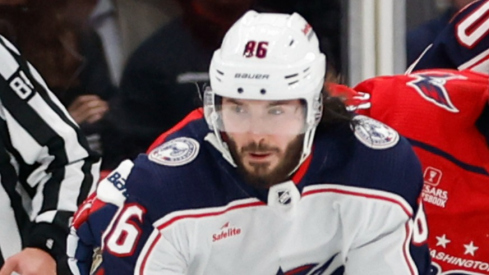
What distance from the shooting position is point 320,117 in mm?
1753

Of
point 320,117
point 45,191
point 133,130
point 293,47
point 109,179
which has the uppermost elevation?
point 293,47

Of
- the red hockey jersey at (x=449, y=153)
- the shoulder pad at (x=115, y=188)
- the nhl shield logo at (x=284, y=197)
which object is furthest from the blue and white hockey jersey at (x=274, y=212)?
the red hockey jersey at (x=449, y=153)

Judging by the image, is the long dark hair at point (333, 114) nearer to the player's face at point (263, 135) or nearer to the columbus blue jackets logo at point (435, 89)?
the player's face at point (263, 135)

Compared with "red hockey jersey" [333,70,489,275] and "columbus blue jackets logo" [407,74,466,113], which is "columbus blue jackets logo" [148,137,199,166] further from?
"columbus blue jackets logo" [407,74,466,113]

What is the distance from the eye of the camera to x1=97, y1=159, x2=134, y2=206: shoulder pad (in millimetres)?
1860

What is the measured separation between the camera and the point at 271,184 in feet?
5.68

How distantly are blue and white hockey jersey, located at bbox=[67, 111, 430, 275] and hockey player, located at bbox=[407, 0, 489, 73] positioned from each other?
1.62 feet

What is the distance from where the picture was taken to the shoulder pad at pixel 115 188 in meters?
1.86

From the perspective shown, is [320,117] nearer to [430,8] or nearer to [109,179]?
[109,179]

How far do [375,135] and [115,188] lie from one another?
398 mm

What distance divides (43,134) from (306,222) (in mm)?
557

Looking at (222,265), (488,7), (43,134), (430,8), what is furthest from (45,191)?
(430,8)

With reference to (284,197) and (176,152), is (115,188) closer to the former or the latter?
(176,152)

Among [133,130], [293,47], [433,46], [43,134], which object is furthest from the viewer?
[133,130]
